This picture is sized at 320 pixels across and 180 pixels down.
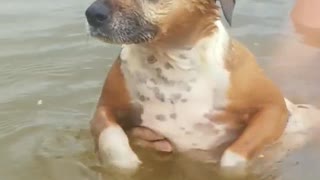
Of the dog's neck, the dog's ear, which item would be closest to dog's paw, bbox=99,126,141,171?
the dog's neck

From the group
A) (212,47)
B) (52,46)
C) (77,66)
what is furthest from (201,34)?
(52,46)

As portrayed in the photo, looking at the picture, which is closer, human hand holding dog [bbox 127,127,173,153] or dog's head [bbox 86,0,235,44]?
dog's head [bbox 86,0,235,44]

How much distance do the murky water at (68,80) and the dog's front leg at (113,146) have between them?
86mm

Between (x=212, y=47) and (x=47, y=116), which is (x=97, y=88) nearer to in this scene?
(x=47, y=116)

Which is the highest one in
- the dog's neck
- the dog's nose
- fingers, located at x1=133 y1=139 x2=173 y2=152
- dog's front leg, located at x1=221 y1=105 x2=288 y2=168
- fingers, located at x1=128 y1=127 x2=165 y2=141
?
the dog's nose

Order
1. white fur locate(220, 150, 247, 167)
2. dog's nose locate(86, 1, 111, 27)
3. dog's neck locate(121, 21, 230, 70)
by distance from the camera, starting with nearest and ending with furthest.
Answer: dog's nose locate(86, 1, 111, 27), white fur locate(220, 150, 247, 167), dog's neck locate(121, 21, 230, 70)

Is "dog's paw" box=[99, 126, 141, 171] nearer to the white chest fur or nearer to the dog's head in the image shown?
the white chest fur

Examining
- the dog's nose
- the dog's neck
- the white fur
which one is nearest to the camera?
the dog's nose

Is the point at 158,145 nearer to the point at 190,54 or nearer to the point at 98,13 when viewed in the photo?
the point at 190,54

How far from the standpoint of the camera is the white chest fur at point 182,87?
531 cm

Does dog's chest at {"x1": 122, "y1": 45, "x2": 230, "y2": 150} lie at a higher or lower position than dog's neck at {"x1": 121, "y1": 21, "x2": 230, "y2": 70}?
lower

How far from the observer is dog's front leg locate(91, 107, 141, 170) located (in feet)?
17.0

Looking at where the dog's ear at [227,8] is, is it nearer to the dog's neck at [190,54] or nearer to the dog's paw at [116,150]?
the dog's neck at [190,54]

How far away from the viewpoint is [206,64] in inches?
209
